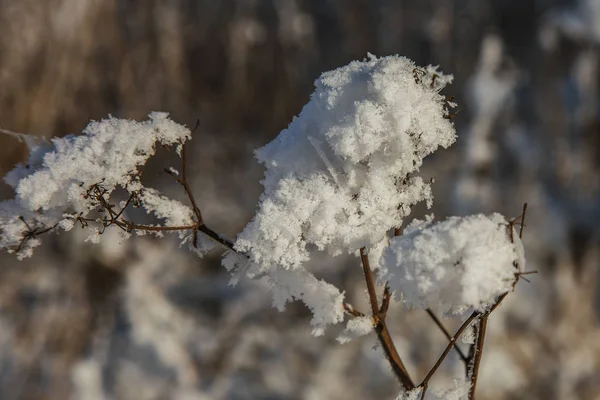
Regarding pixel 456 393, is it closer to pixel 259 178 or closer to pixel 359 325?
pixel 359 325

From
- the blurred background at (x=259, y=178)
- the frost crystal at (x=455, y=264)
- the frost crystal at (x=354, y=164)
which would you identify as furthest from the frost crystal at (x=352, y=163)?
the blurred background at (x=259, y=178)

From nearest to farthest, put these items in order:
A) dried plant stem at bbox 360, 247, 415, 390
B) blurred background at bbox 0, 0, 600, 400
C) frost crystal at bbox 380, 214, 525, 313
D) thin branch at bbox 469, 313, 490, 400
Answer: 1. frost crystal at bbox 380, 214, 525, 313
2. thin branch at bbox 469, 313, 490, 400
3. dried plant stem at bbox 360, 247, 415, 390
4. blurred background at bbox 0, 0, 600, 400

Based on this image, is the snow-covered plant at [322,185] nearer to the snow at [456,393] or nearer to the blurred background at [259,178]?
the snow at [456,393]

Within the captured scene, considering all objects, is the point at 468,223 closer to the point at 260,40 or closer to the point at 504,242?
the point at 504,242

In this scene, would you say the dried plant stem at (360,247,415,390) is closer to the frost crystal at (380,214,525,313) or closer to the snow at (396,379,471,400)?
the snow at (396,379,471,400)

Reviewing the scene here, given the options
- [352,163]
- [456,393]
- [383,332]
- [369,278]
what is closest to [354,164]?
[352,163]

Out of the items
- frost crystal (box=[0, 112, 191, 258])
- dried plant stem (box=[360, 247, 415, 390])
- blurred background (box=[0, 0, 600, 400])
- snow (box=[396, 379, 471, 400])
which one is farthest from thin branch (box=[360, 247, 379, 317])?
blurred background (box=[0, 0, 600, 400])

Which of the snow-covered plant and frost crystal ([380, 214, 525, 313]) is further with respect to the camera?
the snow-covered plant
